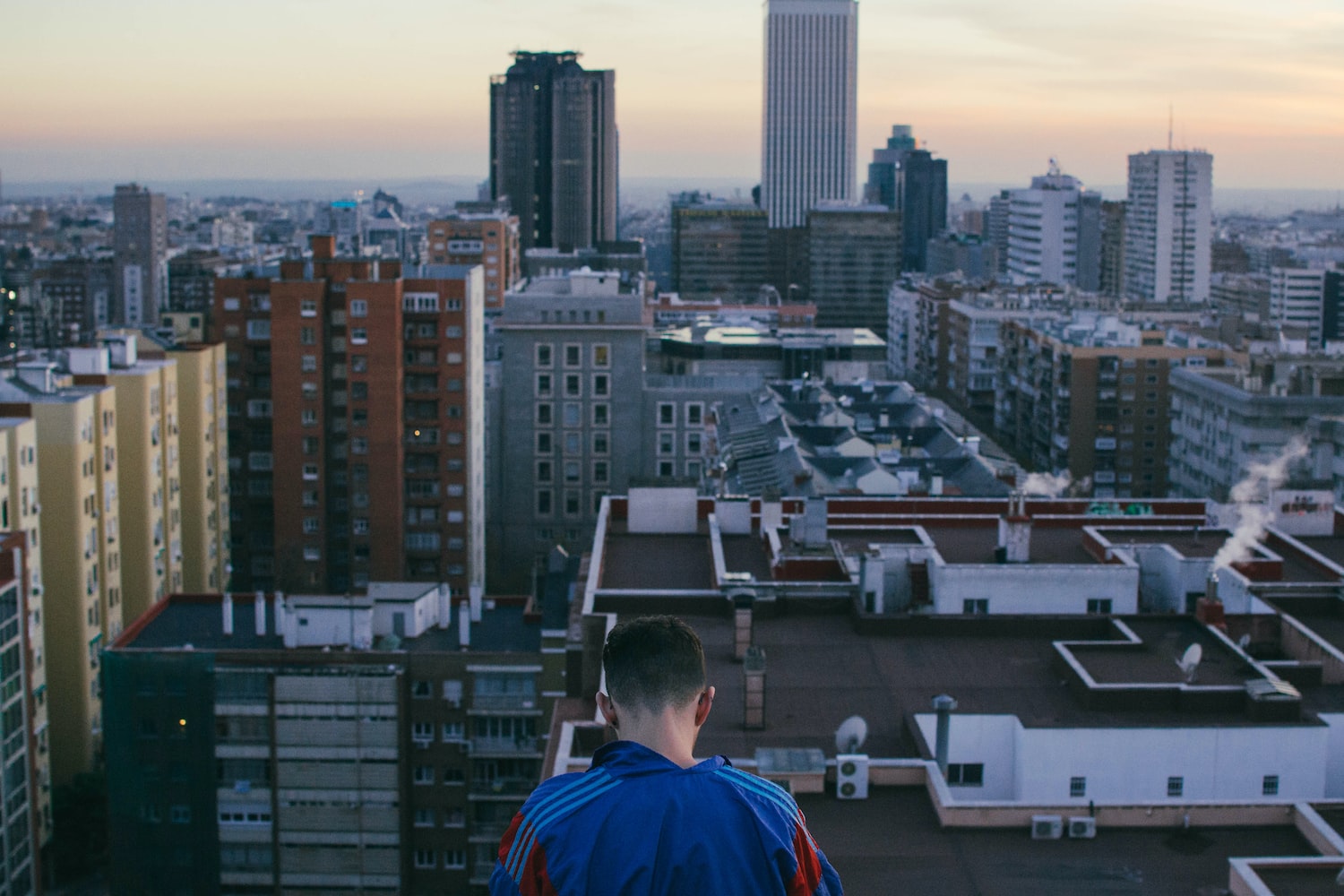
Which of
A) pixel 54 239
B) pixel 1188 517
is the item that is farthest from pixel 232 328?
pixel 54 239

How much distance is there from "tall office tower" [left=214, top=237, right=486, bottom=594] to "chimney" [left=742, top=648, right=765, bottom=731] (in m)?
25.3

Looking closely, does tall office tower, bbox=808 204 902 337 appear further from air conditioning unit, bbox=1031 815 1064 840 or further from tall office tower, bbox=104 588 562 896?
air conditioning unit, bbox=1031 815 1064 840

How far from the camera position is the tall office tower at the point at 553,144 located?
144 metres

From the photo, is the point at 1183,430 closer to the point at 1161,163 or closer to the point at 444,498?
the point at 444,498

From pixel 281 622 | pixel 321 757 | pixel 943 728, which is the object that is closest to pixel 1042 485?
pixel 281 622

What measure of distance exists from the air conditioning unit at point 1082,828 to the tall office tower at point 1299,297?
4104 inches

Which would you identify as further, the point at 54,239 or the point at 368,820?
the point at 54,239

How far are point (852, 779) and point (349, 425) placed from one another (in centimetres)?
2799

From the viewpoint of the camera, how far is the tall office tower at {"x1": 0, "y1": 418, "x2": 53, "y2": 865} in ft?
86.0

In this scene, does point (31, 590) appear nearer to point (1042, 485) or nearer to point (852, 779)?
point (852, 779)

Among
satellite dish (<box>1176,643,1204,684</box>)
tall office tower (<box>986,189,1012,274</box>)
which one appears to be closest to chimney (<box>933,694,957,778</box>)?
satellite dish (<box>1176,643,1204,684</box>)

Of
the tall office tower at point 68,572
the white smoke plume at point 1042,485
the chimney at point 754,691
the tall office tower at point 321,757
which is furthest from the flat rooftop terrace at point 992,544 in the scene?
the tall office tower at point 68,572

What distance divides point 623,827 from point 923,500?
25.2 meters

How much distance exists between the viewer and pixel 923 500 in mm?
27734
